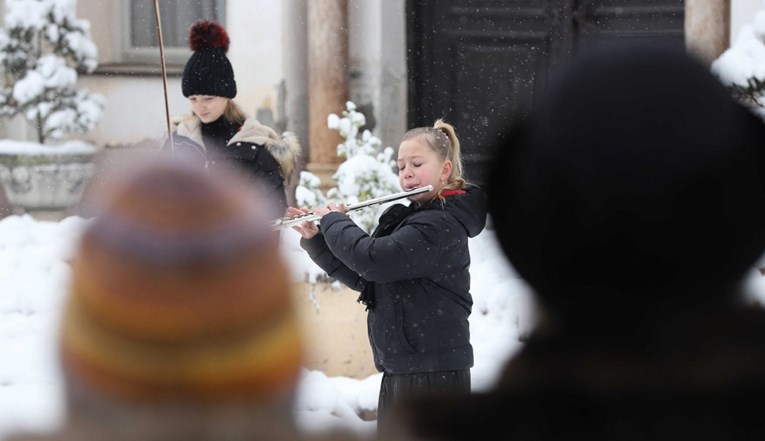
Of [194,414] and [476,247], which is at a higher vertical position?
[194,414]

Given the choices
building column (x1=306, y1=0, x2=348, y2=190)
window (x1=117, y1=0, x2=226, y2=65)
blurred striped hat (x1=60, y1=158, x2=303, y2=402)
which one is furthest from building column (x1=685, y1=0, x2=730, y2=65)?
blurred striped hat (x1=60, y1=158, x2=303, y2=402)

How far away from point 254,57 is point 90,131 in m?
1.26

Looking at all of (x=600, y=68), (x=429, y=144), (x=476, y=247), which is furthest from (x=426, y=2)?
(x=600, y=68)

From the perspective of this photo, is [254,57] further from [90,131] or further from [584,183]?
[584,183]

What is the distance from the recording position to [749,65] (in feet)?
18.1

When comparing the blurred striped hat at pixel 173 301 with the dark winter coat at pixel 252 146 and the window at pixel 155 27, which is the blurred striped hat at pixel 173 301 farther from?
the window at pixel 155 27

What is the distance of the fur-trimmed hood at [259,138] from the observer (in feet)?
14.1

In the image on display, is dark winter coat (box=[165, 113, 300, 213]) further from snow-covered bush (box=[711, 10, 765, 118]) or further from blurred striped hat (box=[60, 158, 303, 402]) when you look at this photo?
blurred striped hat (box=[60, 158, 303, 402])

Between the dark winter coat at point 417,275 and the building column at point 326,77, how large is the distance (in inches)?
176

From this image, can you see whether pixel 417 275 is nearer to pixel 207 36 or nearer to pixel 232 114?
pixel 232 114

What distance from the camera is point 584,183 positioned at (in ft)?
3.10

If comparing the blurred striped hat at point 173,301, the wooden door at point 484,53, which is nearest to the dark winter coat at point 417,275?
the blurred striped hat at point 173,301

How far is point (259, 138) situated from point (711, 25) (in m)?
3.41

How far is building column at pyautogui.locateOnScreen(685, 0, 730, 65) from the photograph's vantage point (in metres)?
6.85
